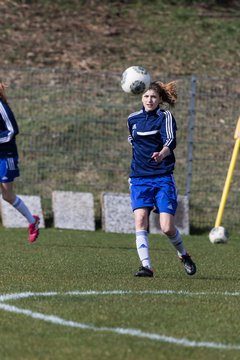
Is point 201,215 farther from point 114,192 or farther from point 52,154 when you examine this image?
point 52,154

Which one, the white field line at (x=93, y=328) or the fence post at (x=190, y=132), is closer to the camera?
the white field line at (x=93, y=328)

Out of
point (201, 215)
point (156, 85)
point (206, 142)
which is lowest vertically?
point (201, 215)

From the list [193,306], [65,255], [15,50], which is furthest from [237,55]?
[193,306]

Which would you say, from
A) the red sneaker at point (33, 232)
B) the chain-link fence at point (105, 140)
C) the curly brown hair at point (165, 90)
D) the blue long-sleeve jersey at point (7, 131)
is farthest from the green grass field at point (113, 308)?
the chain-link fence at point (105, 140)

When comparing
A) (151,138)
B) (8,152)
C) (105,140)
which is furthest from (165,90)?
(105,140)

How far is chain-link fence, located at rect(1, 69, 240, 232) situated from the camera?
17.4 meters

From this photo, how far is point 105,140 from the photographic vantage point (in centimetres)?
1795

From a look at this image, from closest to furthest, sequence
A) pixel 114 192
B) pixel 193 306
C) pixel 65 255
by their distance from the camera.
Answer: pixel 193 306 < pixel 65 255 < pixel 114 192

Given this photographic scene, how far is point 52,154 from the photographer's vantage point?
58.8ft

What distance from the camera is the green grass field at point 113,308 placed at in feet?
19.0

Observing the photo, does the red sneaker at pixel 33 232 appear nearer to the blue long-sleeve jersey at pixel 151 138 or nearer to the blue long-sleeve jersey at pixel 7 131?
the blue long-sleeve jersey at pixel 7 131

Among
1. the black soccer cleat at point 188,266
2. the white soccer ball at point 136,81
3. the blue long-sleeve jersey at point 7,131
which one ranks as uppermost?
the white soccer ball at point 136,81

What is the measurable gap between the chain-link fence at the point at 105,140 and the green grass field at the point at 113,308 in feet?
17.9

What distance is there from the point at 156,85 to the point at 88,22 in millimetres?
13929
